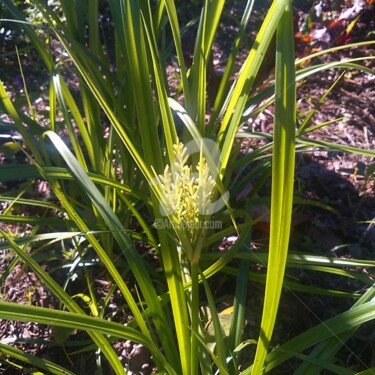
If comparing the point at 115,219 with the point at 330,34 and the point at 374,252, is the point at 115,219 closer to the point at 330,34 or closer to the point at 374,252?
the point at 374,252

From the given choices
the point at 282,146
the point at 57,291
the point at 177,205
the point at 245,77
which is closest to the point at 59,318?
the point at 57,291

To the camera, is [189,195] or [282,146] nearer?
[282,146]

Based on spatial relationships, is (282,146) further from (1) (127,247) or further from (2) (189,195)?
(1) (127,247)

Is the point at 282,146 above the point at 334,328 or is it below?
above

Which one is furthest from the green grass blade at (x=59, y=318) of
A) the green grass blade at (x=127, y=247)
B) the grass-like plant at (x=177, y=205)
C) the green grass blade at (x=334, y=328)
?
the green grass blade at (x=334, y=328)

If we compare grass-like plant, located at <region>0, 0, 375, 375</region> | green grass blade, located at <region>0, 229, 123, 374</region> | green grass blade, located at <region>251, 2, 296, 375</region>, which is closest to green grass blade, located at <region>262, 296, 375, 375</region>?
grass-like plant, located at <region>0, 0, 375, 375</region>

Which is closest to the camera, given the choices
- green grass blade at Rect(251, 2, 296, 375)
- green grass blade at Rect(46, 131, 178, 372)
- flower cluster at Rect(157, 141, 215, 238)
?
green grass blade at Rect(251, 2, 296, 375)

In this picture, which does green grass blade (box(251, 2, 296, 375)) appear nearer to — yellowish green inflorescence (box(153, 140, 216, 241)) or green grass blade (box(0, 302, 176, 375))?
yellowish green inflorescence (box(153, 140, 216, 241))

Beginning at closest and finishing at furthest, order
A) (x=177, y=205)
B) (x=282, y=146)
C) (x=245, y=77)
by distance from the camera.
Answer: (x=282, y=146) → (x=177, y=205) → (x=245, y=77)

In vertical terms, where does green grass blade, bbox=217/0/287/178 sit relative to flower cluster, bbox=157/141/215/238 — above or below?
above

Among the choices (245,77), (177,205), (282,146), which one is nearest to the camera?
(282,146)

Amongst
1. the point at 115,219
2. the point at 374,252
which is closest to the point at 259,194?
the point at 374,252

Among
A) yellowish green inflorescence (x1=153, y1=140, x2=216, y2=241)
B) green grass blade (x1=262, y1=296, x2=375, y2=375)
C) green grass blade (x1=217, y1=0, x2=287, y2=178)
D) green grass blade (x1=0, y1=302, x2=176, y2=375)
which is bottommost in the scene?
green grass blade (x1=262, y1=296, x2=375, y2=375)
